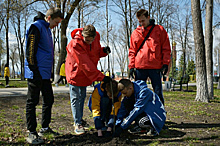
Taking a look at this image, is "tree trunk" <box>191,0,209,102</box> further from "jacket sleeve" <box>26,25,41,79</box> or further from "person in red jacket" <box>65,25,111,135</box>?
"jacket sleeve" <box>26,25,41,79</box>

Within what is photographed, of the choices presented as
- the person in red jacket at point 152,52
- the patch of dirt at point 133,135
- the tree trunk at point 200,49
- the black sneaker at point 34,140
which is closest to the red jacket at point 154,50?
the person in red jacket at point 152,52

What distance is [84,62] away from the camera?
3256mm

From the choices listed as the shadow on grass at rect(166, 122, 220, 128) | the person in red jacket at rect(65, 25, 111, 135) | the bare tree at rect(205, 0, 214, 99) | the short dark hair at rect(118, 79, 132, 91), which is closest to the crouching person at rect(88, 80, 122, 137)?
the short dark hair at rect(118, 79, 132, 91)

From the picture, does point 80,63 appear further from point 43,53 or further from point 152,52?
point 152,52

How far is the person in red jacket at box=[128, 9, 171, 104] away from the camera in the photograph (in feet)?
12.7

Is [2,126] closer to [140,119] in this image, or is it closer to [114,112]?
[114,112]

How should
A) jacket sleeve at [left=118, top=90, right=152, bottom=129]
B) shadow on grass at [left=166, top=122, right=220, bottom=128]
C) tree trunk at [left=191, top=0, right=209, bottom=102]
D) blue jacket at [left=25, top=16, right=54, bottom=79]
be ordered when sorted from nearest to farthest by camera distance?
blue jacket at [left=25, top=16, right=54, bottom=79]
jacket sleeve at [left=118, top=90, right=152, bottom=129]
shadow on grass at [left=166, top=122, right=220, bottom=128]
tree trunk at [left=191, top=0, right=209, bottom=102]

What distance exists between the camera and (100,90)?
11.4 feet

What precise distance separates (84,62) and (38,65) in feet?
2.22

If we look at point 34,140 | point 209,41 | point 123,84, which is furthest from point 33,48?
point 209,41

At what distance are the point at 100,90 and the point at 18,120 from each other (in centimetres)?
216

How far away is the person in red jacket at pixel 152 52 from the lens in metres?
3.86

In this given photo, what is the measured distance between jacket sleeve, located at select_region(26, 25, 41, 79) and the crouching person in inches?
39.1

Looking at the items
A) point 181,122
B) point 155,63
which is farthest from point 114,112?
point 181,122
